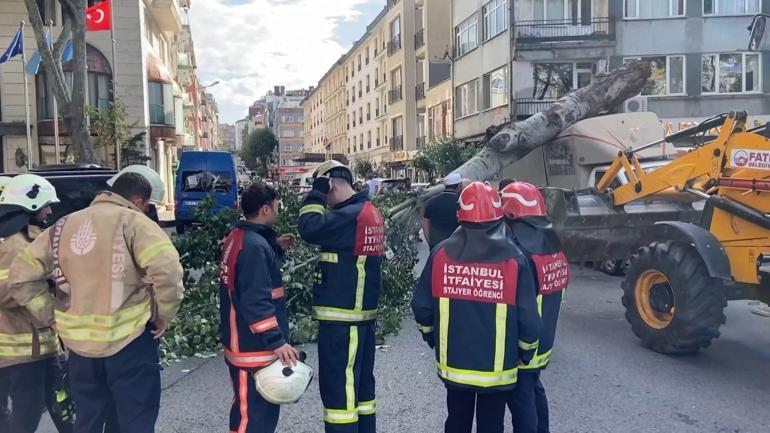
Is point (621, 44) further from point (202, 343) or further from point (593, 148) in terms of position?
point (202, 343)

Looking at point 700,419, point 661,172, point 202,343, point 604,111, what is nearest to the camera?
point 700,419

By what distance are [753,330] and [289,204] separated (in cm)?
599

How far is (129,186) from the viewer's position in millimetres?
3717

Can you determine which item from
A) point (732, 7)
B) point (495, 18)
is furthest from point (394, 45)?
point (732, 7)

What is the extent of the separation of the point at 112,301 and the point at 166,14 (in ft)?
110

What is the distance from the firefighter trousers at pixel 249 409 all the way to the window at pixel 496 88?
84.3ft

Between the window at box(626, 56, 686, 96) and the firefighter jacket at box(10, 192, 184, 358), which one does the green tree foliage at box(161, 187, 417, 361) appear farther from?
the window at box(626, 56, 686, 96)

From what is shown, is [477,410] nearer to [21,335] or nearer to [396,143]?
[21,335]

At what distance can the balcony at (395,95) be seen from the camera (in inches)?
1898

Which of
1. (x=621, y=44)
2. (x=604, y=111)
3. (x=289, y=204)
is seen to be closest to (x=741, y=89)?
(x=621, y=44)

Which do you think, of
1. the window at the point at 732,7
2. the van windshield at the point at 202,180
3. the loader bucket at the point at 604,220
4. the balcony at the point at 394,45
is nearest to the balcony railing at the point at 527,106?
the window at the point at 732,7

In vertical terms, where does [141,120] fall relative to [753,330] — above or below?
above

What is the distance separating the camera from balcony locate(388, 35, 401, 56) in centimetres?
4791

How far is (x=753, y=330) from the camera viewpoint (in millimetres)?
8109
